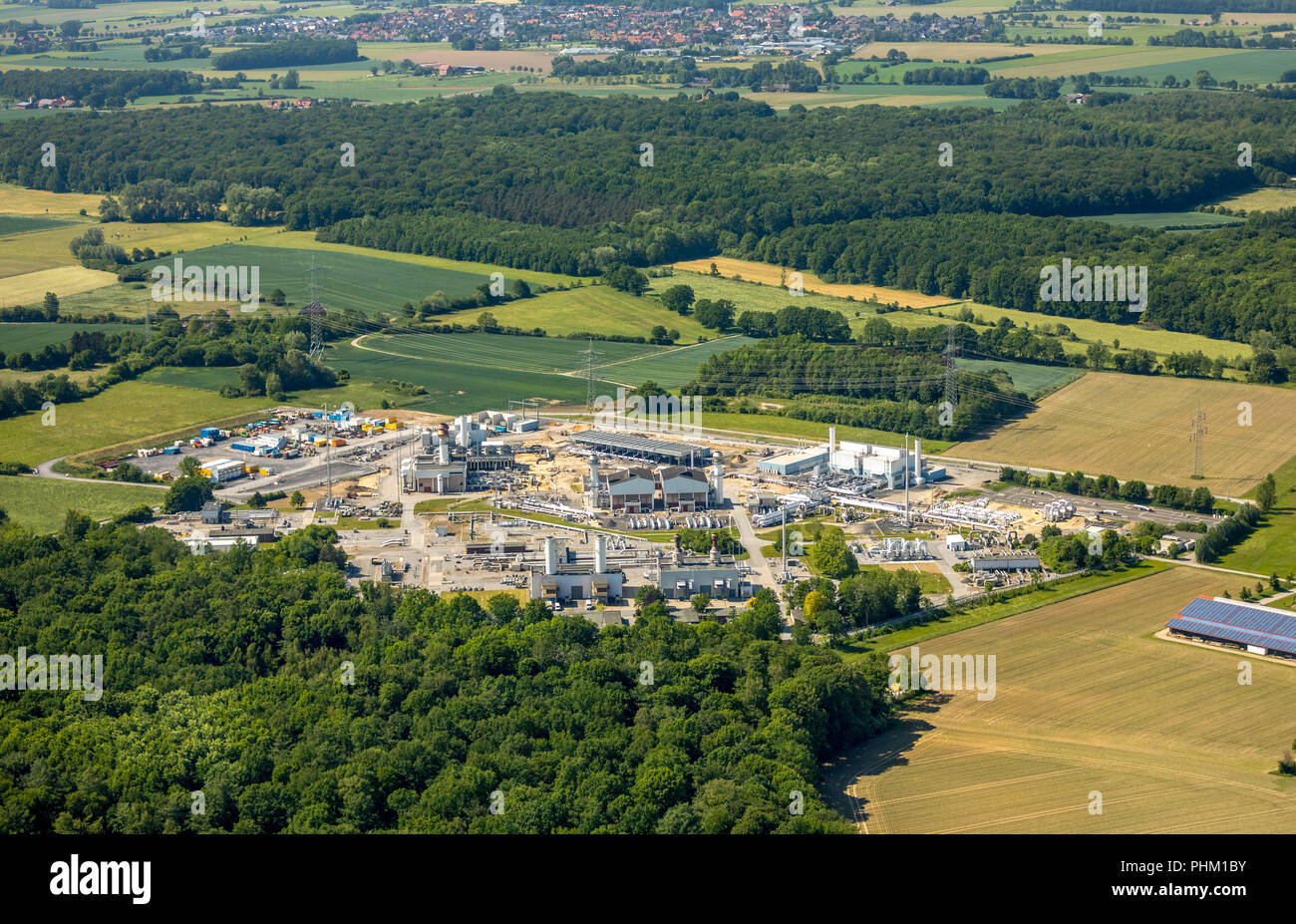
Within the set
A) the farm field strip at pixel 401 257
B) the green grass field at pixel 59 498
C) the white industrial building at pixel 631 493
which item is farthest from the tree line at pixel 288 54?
the white industrial building at pixel 631 493

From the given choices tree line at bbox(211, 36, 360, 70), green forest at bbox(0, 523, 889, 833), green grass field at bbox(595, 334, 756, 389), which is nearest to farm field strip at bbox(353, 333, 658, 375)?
green grass field at bbox(595, 334, 756, 389)

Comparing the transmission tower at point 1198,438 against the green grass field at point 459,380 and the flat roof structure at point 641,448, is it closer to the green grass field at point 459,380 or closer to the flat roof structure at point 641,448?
the flat roof structure at point 641,448

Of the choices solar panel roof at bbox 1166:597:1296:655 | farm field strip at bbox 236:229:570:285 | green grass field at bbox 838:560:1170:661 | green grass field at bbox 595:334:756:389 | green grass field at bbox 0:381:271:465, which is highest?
farm field strip at bbox 236:229:570:285

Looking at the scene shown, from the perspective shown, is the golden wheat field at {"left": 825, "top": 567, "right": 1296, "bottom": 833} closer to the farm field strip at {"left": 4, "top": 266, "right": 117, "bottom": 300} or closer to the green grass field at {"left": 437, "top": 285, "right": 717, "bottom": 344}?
the green grass field at {"left": 437, "top": 285, "right": 717, "bottom": 344}

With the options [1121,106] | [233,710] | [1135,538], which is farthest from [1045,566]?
[1121,106]

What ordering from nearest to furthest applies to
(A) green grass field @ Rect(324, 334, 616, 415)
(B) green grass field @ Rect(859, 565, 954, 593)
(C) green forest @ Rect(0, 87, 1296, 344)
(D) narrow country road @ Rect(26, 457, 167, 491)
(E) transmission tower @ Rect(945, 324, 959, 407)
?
1. (B) green grass field @ Rect(859, 565, 954, 593)
2. (D) narrow country road @ Rect(26, 457, 167, 491)
3. (E) transmission tower @ Rect(945, 324, 959, 407)
4. (A) green grass field @ Rect(324, 334, 616, 415)
5. (C) green forest @ Rect(0, 87, 1296, 344)
